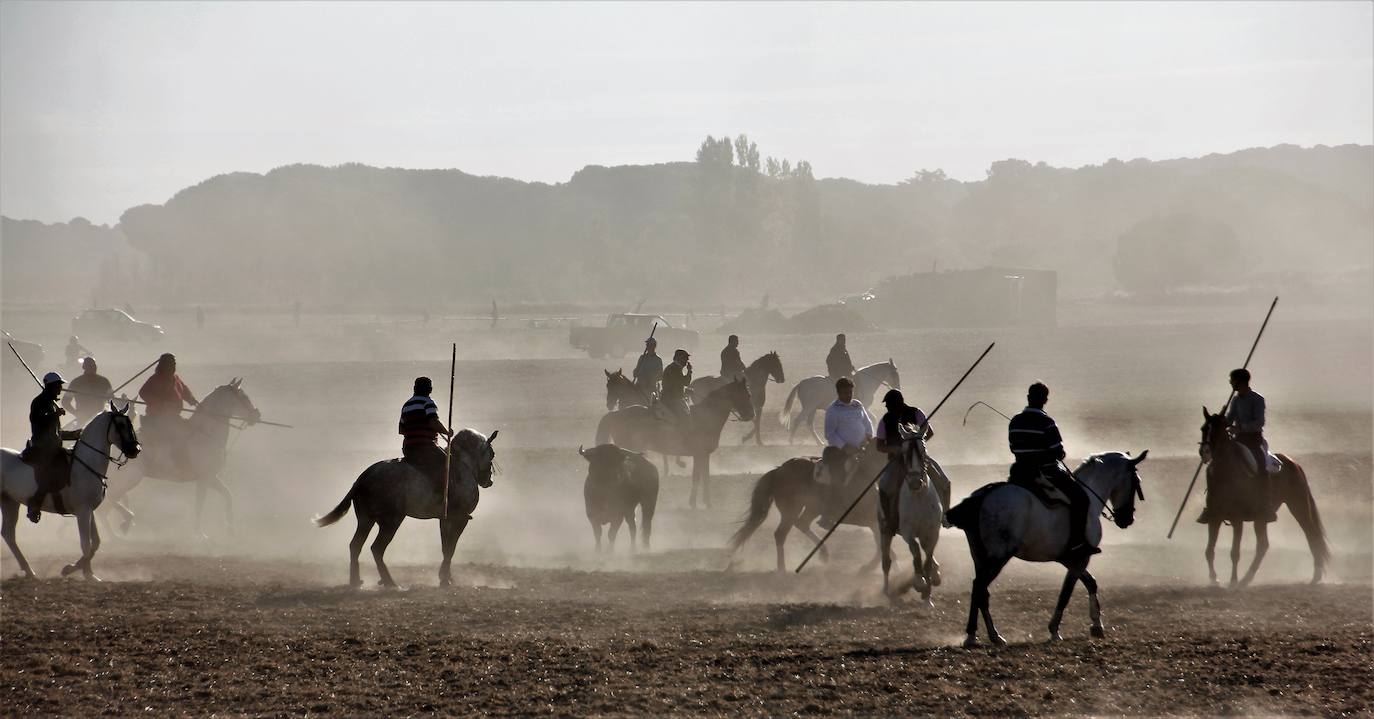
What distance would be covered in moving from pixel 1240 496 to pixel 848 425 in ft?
16.3

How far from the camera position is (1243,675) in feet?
36.8

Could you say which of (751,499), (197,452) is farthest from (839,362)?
(197,452)

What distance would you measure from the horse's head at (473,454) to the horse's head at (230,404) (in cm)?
637

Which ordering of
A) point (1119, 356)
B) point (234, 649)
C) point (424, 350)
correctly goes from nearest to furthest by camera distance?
point (234, 649), point (1119, 356), point (424, 350)

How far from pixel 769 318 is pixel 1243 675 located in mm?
60037

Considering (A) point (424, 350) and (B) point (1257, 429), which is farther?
(A) point (424, 350)

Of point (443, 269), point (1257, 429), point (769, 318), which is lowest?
point (1257, 429)

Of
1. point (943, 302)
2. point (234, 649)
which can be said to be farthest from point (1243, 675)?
point (943, 302)

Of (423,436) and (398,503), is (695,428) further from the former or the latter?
(398,503)

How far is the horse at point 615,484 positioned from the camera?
19.7m

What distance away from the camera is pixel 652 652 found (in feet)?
40.1

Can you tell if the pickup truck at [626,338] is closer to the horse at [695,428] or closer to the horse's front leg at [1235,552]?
the horse at [695,428]

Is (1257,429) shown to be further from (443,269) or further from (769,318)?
(443,269)

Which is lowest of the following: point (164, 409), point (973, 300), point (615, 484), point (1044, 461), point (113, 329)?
point (615, 484)
